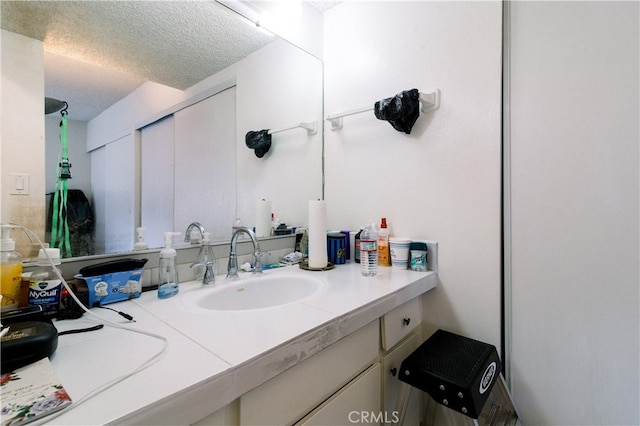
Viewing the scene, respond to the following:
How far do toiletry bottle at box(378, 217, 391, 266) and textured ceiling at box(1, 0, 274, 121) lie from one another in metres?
1.03

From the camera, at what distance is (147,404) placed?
1.27 ft

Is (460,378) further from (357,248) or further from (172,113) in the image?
(172,113)

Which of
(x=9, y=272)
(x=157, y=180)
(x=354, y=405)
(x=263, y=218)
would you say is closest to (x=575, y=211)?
(x=354, y=405)

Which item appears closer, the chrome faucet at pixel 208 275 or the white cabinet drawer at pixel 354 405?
the white cabinet drawer at pixel 354 405

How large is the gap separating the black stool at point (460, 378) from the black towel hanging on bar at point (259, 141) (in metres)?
1.11

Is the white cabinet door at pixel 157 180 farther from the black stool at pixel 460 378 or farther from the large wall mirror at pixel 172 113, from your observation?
the black stool at pixel 460 378

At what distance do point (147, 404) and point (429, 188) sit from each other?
111cm

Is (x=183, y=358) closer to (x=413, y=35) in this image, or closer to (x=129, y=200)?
(x=129, y=200)

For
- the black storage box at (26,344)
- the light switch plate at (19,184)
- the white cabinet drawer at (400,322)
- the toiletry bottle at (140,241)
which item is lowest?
the white cabinet drawer at (400,322)

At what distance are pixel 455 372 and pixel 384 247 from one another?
54 cm

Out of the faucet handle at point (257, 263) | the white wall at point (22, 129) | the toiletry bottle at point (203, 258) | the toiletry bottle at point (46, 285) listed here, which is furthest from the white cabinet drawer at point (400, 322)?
the white wall at point (22, 129)

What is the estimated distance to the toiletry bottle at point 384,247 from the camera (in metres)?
1.22

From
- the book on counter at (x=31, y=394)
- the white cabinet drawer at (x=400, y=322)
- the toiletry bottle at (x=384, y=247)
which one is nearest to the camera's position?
the book on counter at (x=31, y=394)

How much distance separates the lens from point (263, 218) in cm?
134
